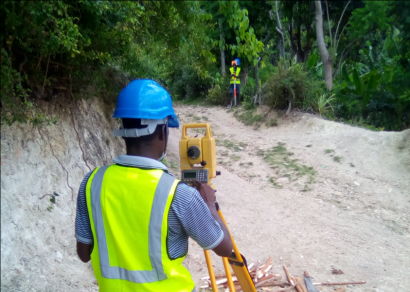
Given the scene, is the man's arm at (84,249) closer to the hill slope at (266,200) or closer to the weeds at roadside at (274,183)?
the hill slope at (266,200)

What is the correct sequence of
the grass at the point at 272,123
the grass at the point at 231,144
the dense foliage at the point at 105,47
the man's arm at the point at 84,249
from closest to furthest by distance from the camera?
the man's arm at the point at 84,249 → the dense foliage at the point at 105,47 → the grass at the point at 231,144 → the grass at the point at 272,123

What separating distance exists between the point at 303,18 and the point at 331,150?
715 centimetres

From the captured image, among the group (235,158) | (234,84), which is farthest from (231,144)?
(234,84)

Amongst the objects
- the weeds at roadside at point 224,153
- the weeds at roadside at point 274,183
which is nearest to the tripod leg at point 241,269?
the weeds at roadside at point 274,183

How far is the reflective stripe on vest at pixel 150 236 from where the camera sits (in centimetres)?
116

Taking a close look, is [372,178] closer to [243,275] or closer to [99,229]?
[243,275]

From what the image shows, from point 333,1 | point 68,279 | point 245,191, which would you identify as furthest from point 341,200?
point 333,1

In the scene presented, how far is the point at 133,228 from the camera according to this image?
1.19 m

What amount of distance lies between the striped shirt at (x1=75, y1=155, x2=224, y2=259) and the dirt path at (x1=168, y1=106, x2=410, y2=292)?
7.82 feet

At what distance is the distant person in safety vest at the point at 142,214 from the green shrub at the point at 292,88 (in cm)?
794

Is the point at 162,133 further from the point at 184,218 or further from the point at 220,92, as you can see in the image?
the point at 220,92

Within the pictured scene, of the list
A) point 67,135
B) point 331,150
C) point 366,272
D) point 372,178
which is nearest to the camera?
point 366,272

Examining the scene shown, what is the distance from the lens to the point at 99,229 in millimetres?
1244

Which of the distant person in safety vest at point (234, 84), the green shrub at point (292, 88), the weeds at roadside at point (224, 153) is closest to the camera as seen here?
the weeds at roadside at point (224, 153)
